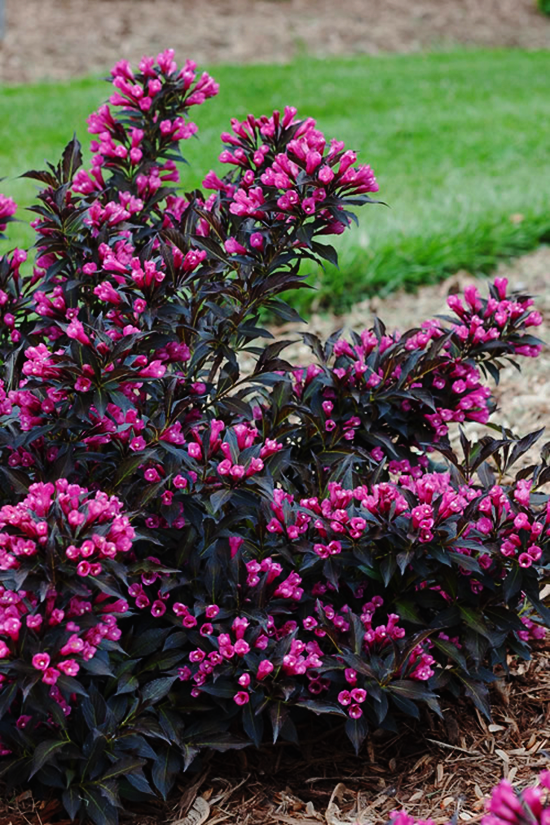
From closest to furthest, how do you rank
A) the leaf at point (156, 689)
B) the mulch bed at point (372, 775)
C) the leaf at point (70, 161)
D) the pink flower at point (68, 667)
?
the pink flower at point (68, 667) → the leaf at point (156, 689) → the mulch bed at point (372, 775) → the leaf at point (70, 161)

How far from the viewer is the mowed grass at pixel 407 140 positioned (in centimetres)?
551

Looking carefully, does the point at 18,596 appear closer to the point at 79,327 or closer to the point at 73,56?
the point at 79,327

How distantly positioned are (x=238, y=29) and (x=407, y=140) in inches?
246

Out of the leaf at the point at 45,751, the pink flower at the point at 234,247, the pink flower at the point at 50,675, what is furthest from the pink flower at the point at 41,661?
the pink flower at the point at 234,247

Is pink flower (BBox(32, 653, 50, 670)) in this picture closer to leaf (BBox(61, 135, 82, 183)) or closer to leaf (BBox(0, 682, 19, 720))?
leaf (BBox(0, 682, 19, 720))

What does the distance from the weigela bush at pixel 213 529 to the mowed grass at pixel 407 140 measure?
276cm

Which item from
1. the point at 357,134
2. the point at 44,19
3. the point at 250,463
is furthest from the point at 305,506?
the point at 44,19

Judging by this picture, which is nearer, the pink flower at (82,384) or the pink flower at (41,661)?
the pink flower at (41,661)

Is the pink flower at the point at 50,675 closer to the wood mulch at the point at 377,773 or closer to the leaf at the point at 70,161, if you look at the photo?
the wood mulch at the point at 377,773

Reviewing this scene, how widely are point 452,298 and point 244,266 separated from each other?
2.15 feet

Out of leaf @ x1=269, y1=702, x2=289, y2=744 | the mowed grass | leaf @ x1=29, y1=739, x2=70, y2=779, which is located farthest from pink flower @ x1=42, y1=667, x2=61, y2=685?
the mowed grass

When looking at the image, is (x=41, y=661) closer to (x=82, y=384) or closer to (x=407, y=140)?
(x=82, y=384)

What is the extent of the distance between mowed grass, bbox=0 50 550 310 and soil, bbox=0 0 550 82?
87 centimetres

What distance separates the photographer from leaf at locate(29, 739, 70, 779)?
5.94 feet
